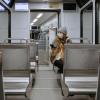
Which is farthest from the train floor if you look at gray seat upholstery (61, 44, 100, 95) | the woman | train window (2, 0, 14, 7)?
train window (2, 0, 14, 7)

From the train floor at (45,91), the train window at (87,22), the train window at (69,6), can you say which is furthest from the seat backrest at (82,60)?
the train window at (69,6)

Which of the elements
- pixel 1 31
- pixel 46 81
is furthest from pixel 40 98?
pixel 1 31

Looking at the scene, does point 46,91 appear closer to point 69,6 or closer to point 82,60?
point 82,60

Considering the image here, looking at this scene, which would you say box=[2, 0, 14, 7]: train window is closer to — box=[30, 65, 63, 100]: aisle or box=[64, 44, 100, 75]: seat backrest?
box=[30, 65, 63, 100]: aisle

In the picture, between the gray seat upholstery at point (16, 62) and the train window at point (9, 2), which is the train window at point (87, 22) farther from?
the gray seat upholstery at point (16, 62)

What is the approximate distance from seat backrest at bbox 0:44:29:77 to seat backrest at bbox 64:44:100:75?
25.8 inches

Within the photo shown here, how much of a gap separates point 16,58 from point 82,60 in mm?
1060

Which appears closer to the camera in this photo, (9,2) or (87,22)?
(87,22)

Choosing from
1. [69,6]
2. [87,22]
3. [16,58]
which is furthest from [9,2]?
[16,58]

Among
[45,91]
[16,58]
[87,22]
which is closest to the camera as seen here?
[16,58]

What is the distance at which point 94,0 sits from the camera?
9.71 meters

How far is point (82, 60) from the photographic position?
4719mm

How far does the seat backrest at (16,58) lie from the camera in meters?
4.64

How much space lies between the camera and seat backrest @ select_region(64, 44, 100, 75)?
4672 millimetres
